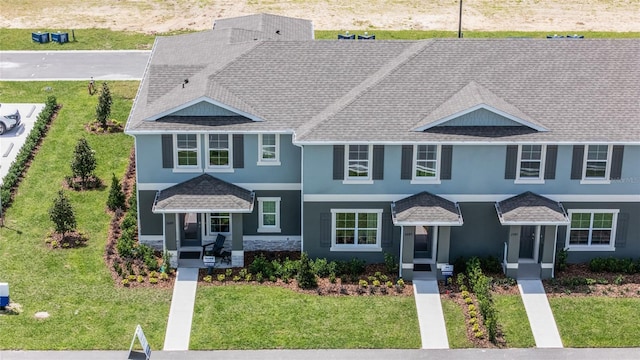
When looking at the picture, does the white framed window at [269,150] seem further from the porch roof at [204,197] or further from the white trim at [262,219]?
the white trim at [262,219]

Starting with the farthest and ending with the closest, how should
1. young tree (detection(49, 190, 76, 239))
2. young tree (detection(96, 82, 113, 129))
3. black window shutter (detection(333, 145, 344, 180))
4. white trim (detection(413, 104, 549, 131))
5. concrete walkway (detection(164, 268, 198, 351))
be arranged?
young tree (detection(96, 82, 113, 129)) < young tree (detection(49, 190, 76, 239)) < black window shutter (detection(333, 145, 344, 180)) < white trim (detection(413, 104, 549, 131)) < concrete walkway (detection(164, 268, 198, 351))

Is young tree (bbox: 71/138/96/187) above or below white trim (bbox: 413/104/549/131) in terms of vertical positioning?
below

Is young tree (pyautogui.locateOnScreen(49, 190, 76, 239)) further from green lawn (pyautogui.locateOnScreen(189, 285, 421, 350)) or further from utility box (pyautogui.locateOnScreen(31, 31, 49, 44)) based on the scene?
utility box (pyautogui.locateOnScreen(31, 31, 49, 44))

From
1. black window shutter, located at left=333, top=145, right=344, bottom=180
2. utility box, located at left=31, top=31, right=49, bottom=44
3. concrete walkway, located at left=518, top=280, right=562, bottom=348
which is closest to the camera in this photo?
concrete walkway, located at left=518, top=280, right=562, bottom=348

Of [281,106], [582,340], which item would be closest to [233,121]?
[281,106]

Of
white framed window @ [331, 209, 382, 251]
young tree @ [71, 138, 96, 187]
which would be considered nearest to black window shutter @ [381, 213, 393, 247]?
white framed window @ [331, 209, 382, 251]
